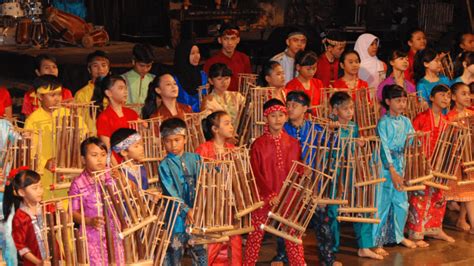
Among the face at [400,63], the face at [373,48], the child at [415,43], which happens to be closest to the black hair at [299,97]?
the face at [400,63]

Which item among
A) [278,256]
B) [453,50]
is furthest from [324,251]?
[453,50]

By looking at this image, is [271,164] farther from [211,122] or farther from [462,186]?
[462,186]

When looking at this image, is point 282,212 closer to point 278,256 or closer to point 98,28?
point 278,256

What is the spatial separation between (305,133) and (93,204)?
6.93ft

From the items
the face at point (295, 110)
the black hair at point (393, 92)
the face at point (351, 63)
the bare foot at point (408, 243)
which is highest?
the face at point (351, 63)

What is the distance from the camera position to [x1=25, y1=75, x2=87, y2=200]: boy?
22.9ft

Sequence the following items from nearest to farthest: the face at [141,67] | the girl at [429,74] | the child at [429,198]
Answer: the child at [429,198] < the face at [141,67] < the girl at [429,74]

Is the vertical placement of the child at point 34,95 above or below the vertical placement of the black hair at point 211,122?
above

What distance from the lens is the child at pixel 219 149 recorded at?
679 cm

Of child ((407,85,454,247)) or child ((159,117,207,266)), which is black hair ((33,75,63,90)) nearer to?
child ((159,117,207,266))

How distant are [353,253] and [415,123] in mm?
1199

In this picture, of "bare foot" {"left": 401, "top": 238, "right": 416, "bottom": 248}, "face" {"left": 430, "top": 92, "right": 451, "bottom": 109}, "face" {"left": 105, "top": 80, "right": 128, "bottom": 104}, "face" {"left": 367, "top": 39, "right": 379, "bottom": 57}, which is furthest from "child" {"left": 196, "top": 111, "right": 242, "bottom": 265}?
"face" {"left": 367, "top": 39, "right": 379, "bottom": 57}

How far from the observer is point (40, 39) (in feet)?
45.0

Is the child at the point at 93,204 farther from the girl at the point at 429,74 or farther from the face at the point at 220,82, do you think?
the girl at the point at 429,74
